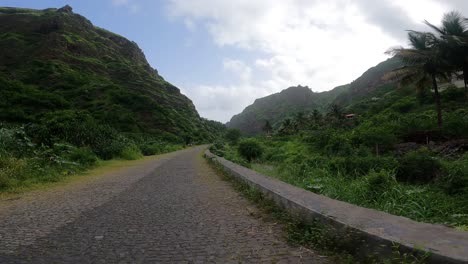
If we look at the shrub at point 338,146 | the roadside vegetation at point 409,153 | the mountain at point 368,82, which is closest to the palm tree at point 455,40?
the roadside vegetation at point 409,153

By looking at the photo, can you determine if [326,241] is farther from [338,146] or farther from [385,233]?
[338,146]

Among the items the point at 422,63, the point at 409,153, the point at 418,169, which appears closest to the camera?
the point at 418,169

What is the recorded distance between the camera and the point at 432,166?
1397 centimetres

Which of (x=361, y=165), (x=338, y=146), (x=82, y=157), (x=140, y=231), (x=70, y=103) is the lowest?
(x=140, y=231)

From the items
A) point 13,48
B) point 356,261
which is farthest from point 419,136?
point 13,48

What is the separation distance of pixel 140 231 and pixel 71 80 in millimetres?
60177

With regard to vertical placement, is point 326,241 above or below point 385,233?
below

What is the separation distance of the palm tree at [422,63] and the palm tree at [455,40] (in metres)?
0.78

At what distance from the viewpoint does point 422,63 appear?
31.3m

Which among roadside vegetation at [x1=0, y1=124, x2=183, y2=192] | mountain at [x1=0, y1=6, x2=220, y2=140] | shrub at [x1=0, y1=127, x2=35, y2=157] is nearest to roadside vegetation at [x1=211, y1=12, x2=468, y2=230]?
roadside vegetation at [x1=0, y1=124, x2=183, y2=192]

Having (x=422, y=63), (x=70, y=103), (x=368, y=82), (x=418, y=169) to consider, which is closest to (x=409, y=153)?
(x=418, y=169)

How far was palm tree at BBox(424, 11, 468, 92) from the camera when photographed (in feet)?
107

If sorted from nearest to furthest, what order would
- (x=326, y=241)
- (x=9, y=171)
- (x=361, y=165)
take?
1. (x=326, y=241)
2. (x=9, y=171)
3. (x=361, y=165)

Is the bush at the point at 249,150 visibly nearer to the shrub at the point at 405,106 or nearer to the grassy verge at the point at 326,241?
the grassy verge at the point at 326,241
